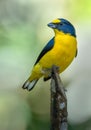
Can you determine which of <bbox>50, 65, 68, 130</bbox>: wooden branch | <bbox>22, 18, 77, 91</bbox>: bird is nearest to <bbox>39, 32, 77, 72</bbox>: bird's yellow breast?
<bbox>22, 18, 77, 91</bbox>: bird

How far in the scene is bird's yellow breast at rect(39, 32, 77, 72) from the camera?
1.23 m

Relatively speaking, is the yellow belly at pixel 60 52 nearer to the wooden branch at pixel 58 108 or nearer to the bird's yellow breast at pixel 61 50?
the bird's yellow breast at pixel 61 50

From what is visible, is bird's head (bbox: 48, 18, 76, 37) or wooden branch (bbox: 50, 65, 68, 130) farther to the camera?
bird's head (bbox: 48, 18, 76, 37)

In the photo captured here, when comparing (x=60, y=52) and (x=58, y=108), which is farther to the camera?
(x=60, y=52)

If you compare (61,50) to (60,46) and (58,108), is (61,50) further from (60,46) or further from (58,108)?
(58,108)

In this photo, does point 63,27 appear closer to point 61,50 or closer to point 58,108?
point 61,50

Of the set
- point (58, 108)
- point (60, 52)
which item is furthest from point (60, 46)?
point (58, 108)

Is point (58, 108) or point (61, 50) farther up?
point (61, 50)

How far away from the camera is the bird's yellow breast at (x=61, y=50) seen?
123cm

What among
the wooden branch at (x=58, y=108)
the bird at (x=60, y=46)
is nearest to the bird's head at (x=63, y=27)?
the bird at (x=60, y=46)

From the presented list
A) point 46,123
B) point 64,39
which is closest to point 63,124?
point 64,39

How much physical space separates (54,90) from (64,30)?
0.75 metres

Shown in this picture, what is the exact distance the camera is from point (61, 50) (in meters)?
1.27

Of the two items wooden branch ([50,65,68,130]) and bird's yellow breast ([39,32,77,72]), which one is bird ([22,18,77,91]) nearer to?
bird's yellow breast ([39,32,77,72])
